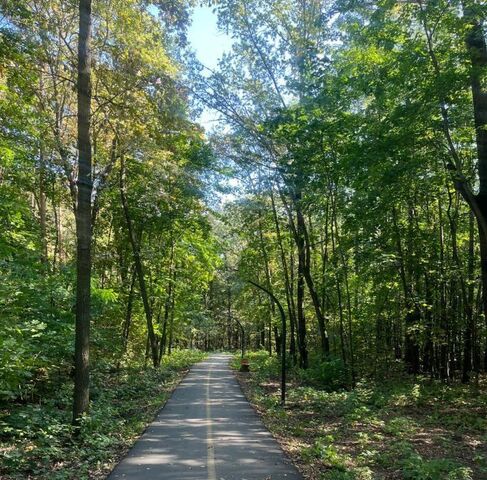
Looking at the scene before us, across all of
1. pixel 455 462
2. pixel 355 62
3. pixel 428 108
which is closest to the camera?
pixel 455 462

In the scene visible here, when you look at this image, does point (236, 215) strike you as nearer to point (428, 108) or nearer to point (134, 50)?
point (134, 50)

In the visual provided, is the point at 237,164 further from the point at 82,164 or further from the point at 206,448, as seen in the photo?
the point at 206,448

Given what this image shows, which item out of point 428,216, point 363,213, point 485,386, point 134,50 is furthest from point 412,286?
point 134,50

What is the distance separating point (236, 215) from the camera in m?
27.2

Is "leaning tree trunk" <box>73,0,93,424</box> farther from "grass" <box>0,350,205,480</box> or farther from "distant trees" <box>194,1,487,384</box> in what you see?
"distant trees" <box>194,1,487,384</box>

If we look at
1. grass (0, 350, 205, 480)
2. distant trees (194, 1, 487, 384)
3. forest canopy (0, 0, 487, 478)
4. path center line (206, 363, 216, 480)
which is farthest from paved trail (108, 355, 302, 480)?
distant trees (194, 1, 487, 384)

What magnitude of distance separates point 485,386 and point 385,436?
8.19 m

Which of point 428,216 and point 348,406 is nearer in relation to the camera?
point 348,406

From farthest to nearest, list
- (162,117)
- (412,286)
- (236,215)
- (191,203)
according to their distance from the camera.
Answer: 1. (236,215)
2. (191,203)
3. (412,286)
4. (162,117)

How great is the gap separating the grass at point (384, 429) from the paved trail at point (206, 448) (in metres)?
0.50

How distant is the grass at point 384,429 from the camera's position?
7263mm

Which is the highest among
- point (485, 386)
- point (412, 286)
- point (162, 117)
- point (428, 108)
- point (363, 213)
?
point (162, 117)

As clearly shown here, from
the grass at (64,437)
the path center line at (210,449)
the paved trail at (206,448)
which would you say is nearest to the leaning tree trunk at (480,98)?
the paved trail at (206,448)

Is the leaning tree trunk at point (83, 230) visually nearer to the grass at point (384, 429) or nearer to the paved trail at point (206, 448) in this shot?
the paved trail at point (206, 448)
